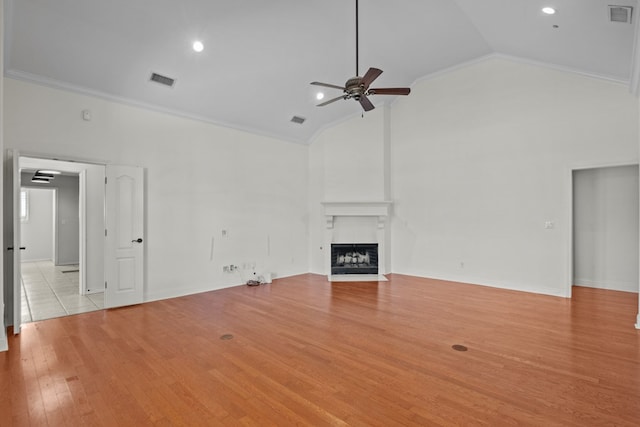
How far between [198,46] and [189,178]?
2.22 meters

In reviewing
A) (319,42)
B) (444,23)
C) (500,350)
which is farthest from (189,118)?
(500,350)

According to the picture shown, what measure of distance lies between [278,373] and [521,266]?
4.86 m

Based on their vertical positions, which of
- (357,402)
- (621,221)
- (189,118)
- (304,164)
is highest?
(189,118)

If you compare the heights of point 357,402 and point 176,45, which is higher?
point 176,45

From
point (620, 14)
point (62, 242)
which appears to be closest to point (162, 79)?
point (620, 14)

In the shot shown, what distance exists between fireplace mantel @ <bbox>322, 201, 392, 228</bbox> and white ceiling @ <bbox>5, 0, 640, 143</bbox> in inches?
93.1

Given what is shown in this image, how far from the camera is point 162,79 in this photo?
4816 millimetres

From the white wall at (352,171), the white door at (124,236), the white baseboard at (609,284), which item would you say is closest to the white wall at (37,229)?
the white door at (124,236)

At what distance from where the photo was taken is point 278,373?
2824 mm

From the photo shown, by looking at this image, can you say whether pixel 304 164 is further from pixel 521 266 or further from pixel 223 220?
pixel 521 266

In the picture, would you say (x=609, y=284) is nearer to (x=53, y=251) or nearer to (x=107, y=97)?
(x=107, y=97)

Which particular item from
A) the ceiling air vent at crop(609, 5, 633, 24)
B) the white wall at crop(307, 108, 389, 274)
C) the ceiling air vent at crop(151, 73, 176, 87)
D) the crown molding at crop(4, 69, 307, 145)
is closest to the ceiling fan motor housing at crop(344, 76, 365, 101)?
the ceiling air vent at crop(609, 5, 633, 24)

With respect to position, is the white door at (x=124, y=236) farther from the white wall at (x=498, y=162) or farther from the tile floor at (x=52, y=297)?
the white wall at (x=498, y=162)

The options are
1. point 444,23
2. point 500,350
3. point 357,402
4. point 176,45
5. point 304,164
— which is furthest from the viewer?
point 304,164
